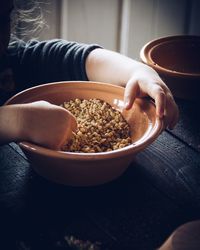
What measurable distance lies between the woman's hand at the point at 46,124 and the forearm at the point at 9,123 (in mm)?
10

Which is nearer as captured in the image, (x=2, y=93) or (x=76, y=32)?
(x=2, y=93)

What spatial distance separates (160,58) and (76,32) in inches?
24.1

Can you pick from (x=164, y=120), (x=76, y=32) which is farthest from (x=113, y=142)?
(x=76, y=32)

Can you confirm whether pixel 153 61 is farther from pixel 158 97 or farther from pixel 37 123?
pixel 37 123

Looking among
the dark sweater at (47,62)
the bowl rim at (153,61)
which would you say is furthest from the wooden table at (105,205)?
the dark sweater at (47,62)

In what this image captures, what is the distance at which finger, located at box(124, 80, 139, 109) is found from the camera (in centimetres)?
86

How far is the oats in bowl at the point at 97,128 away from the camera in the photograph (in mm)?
794

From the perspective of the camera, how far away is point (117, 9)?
173 cm

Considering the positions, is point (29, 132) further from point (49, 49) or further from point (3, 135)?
point (49, 49)

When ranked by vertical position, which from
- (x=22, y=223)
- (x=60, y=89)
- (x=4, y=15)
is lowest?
(x=22, y=223)

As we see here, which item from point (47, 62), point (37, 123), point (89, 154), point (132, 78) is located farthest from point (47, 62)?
point (89, 154)

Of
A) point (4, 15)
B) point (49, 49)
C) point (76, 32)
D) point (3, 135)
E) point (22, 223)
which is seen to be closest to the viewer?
point (22, 223)

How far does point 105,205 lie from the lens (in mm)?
700

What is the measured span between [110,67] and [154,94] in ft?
0.70
